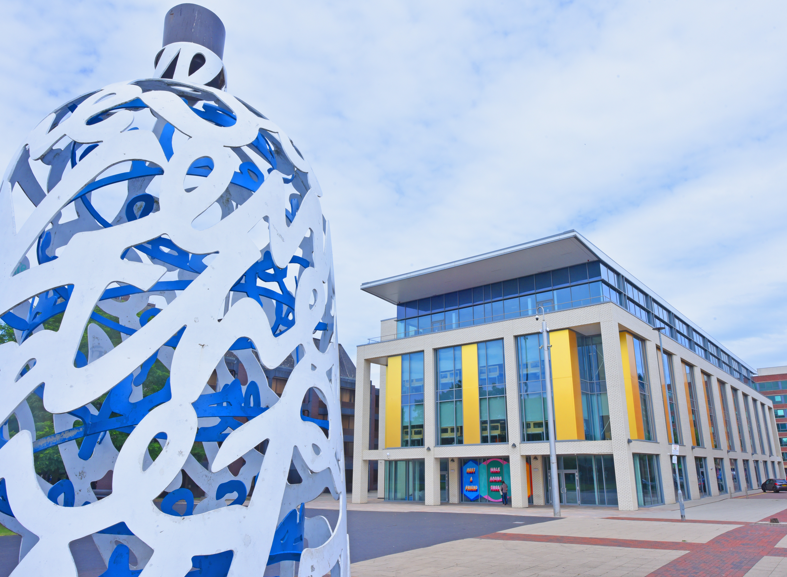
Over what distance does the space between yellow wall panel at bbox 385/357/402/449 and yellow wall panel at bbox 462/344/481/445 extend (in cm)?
501

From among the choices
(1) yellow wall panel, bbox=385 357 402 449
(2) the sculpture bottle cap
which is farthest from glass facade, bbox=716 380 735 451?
(2) the sculpture bottle cap

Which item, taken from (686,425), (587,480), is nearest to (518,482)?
(587,480)

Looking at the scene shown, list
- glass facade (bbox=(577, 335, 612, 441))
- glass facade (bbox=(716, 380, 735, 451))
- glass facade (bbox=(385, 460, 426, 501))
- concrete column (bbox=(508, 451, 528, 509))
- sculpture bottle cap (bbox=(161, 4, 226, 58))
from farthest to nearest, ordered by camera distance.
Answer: glass facade (bbox=(716, 380, 735, 451)) < glass facade (bbox=(385, 460, 426, 501)) < concrete column (bbox=(508, 451, 528, 509)) < glass facade (bbox=(577, 335, 612, 441)) < sculpture bottle cap (bbox=(161, 4, 226, 58))

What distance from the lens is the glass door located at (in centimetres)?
3088

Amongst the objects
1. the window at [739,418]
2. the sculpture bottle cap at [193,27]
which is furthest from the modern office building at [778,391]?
the sculpture bottle cap at [193,27]

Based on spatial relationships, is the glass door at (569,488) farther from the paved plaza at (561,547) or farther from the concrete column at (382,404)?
the concrete column at (382,404)

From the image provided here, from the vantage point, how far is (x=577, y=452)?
2919 cm

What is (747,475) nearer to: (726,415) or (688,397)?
(726,415)

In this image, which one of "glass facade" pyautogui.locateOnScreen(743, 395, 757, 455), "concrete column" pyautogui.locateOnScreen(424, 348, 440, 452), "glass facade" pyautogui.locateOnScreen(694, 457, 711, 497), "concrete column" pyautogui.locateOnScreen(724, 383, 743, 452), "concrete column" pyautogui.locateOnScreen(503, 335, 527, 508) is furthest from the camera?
"glass facade" pyautogui.locateOnScreen(743, 395, 757, 455)

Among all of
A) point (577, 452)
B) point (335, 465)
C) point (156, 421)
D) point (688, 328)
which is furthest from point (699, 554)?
point (688, 328)

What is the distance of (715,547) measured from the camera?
1391 centimetres

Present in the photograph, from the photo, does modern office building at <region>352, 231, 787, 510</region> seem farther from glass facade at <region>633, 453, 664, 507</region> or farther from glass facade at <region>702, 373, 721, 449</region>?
glass facade at <region>702, 373, 721, 449</region>

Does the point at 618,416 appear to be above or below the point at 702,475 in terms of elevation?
above

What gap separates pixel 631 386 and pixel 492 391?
7.68m
